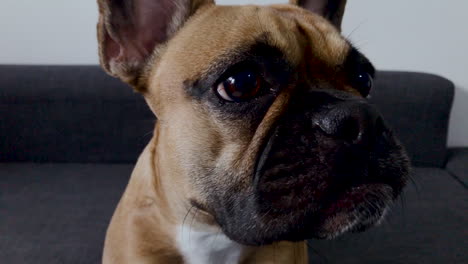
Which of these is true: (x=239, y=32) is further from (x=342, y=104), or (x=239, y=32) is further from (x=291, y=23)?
(x=342, y=104)

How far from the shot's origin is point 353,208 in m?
0.84

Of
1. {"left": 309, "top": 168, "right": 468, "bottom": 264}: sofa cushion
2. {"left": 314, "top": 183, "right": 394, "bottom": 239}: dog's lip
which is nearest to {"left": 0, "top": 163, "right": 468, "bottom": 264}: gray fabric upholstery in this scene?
{"left": 309, "top": 168, "right": 468, "bottom": 264}: sofa cushion

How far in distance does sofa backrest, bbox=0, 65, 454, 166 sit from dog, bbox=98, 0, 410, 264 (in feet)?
3.23

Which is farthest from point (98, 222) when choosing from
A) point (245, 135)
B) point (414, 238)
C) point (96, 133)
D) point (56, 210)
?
point (414, 238)

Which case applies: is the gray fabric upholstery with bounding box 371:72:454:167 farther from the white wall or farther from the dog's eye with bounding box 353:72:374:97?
the dog's eye with bounding box 353:72:374:97

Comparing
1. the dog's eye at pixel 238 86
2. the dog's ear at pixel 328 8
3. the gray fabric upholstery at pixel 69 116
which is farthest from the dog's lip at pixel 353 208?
the gray fabric upholstery at pixel 69 116

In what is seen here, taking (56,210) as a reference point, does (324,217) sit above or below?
above

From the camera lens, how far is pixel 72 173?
6.81ft

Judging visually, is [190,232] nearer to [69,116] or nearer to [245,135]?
[245,135]

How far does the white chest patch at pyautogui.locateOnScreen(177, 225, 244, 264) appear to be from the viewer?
1117 mm

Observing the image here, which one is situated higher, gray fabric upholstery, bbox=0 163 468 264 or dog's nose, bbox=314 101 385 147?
dog's nose, bbox=314 101 385 147

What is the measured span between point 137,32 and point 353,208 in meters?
0.63

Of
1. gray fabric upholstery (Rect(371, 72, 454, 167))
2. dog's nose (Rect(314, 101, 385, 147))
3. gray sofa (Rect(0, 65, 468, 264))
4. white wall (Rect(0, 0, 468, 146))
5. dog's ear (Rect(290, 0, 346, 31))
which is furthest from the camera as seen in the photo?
white wall (Rect(0, 0, 468, 146))

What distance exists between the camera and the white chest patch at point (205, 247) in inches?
44.0
